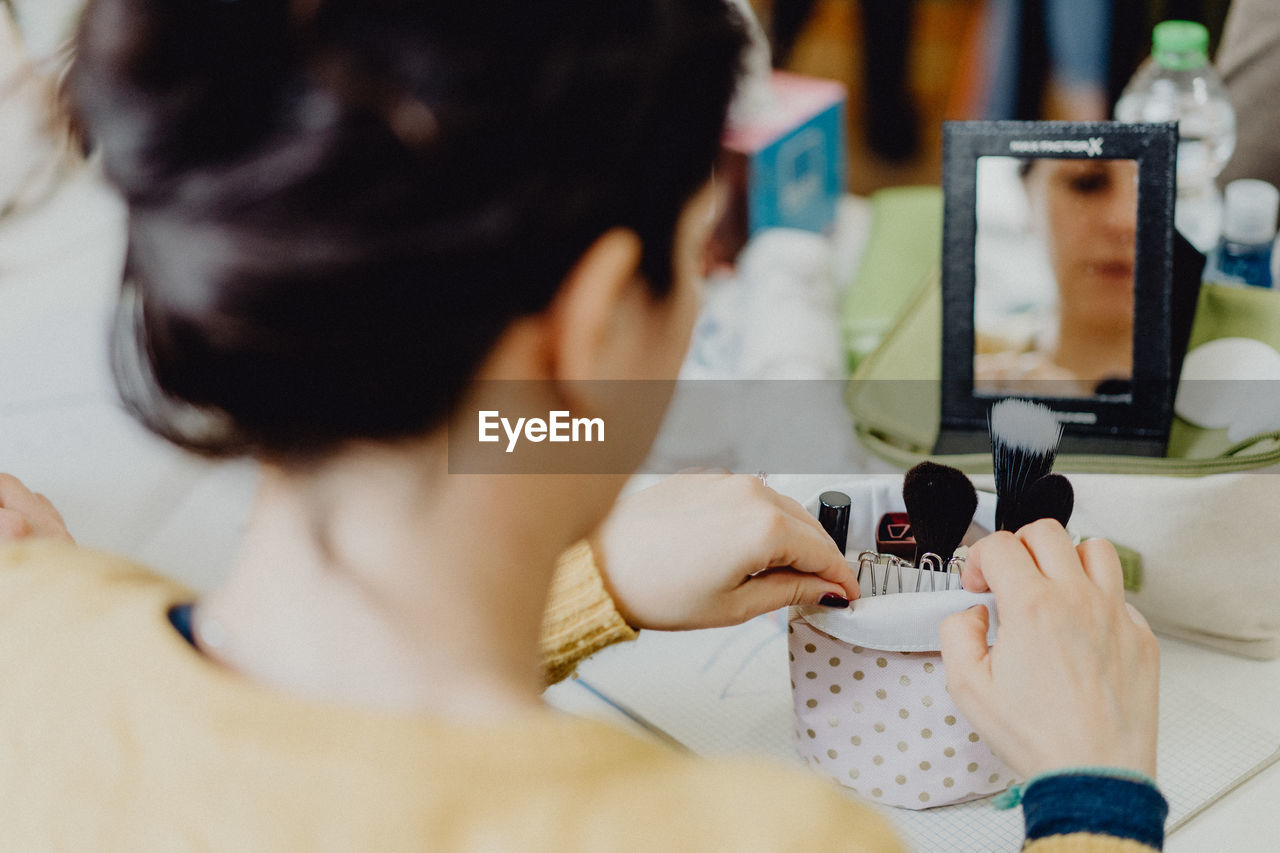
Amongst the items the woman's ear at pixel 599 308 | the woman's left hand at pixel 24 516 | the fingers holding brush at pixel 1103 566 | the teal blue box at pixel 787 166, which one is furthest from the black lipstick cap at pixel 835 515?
the teal blue box at pixel 787 166

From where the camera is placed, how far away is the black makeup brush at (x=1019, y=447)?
51 centimetres

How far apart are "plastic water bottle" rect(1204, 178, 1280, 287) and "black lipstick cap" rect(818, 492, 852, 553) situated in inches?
18.2

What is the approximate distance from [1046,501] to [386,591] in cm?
31

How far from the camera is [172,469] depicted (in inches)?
32.9

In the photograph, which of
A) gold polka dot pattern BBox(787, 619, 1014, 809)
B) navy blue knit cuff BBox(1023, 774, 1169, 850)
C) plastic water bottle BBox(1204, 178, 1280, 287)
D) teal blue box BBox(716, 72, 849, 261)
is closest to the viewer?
navy blue knit cuff BBox(1023, 774, 1169, 850)

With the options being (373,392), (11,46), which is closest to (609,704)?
(373,392)

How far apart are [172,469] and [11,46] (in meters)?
0.36

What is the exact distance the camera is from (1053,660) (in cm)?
46

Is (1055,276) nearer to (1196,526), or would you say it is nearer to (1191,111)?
(1196,526)

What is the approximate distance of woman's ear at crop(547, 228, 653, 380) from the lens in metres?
0.34

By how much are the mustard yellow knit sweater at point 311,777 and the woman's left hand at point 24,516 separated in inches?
9.0

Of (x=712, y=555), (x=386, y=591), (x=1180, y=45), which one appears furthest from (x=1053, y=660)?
(x=1180, y=45)

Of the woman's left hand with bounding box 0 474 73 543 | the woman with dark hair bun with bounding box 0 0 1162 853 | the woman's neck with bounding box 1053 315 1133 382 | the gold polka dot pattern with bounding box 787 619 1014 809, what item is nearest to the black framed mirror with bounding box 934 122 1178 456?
the woman's neck with bounding box 1053 315 1133 382

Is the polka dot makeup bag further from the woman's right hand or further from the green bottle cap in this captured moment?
the green bottle cap
